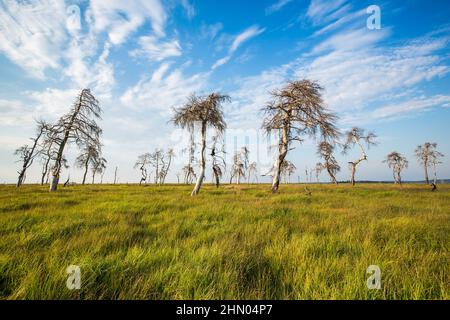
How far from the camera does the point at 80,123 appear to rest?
21141 millimetres

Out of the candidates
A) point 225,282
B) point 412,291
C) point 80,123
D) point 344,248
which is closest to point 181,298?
point 225,282

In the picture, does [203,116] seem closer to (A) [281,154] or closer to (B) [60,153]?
(A) [281,154]

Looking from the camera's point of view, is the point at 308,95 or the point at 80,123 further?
the point at 80,123

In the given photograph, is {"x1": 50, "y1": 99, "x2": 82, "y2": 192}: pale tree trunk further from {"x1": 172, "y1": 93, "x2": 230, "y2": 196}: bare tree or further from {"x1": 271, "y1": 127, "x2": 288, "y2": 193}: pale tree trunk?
{"x1": 271, "y1": 127, "x2": 288, "y2": 193}: pale tree trunk

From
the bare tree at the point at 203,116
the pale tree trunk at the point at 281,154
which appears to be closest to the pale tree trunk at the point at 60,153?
the bare tree at the point at 203,116

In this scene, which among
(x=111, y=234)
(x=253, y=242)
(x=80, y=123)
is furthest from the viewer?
(x=80, y=123)

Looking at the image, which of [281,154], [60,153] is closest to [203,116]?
[281,154]

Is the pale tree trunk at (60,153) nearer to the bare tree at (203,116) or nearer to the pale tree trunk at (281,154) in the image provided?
the bare tree at (203,116)

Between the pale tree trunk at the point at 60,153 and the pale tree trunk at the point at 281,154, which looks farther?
the pale tree trunk at the point at 60,153

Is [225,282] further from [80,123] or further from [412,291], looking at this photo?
[80,123]

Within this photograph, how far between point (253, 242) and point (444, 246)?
3.71 metres

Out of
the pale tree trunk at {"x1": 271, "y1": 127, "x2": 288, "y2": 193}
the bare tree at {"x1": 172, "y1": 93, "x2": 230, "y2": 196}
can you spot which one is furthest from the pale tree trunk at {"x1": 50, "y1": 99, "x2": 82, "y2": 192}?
the pale tree trunk at {"x1": 271, "y1": 127, "x2": 288, "y2": 193}

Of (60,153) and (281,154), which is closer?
(281,154)

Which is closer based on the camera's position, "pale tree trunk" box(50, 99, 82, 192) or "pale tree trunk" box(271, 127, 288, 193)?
"pale tree trunk" box(271, 127, 288, 193)
